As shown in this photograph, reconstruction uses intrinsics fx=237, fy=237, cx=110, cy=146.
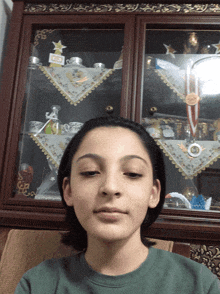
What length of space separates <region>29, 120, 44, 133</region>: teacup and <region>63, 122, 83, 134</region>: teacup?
0.13 meters

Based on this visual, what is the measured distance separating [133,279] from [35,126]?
3.01ft

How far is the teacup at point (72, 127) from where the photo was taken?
4.08 feet

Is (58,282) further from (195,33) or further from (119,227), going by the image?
(195,33)

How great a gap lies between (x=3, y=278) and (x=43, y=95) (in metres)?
0.87

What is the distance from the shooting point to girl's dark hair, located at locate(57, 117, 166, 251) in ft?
2.10

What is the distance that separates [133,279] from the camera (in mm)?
542

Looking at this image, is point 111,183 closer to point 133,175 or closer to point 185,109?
point 133,175

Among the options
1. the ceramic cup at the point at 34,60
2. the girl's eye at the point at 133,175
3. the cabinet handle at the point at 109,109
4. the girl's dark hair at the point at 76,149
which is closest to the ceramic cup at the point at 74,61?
the ceramic cup at the point at 34,60

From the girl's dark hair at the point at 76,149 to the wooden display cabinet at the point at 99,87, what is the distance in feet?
1.01

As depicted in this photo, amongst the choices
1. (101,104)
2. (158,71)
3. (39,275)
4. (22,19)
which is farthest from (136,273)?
(22,19)

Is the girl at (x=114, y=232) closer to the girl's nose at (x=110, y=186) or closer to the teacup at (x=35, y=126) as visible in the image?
the girl's nose at (x=110, y=186)

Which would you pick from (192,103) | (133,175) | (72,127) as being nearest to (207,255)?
(133,175)

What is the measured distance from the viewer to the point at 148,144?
646mm

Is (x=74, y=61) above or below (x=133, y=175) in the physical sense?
above
